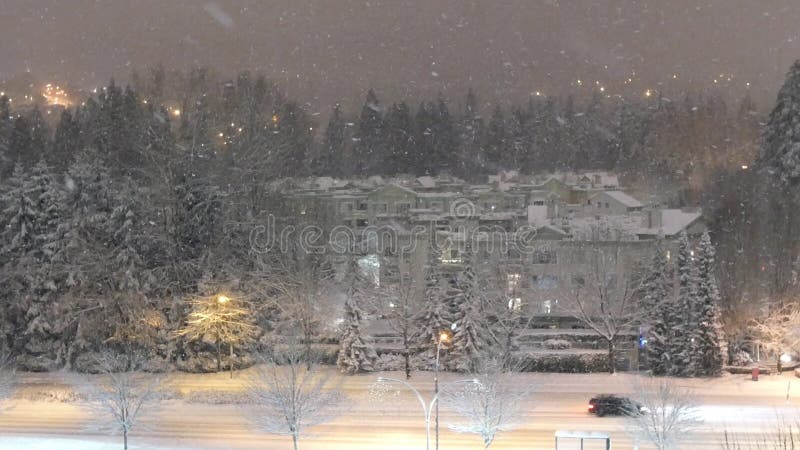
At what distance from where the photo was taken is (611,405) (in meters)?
32.9

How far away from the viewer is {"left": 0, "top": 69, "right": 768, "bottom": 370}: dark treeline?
45906 mm

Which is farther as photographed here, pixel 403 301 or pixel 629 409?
pixel 403 301

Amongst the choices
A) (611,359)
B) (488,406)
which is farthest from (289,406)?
(611,359)

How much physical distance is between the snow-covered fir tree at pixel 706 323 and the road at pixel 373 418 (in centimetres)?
107

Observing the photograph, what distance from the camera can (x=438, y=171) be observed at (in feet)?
306

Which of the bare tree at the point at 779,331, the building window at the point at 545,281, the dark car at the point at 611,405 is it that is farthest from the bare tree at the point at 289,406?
the bare tree at the point at 779,331

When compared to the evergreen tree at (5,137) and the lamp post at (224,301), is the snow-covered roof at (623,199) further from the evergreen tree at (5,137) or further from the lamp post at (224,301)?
the evergreen tree at (5,137)

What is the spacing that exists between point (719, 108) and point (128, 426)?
3733 inches

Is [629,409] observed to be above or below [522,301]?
below

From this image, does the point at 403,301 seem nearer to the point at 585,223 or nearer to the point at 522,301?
the point at 522,301

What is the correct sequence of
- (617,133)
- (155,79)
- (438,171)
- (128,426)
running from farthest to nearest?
(617,133) → (438,171) → (155,79) → (128,426)

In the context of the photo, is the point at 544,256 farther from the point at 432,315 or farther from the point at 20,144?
the point at 20,144

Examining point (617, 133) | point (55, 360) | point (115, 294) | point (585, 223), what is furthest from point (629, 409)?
point (617, 133)

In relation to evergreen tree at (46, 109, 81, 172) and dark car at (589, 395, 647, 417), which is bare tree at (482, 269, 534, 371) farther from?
evergreen tree at (46, 109, 81, 172)
